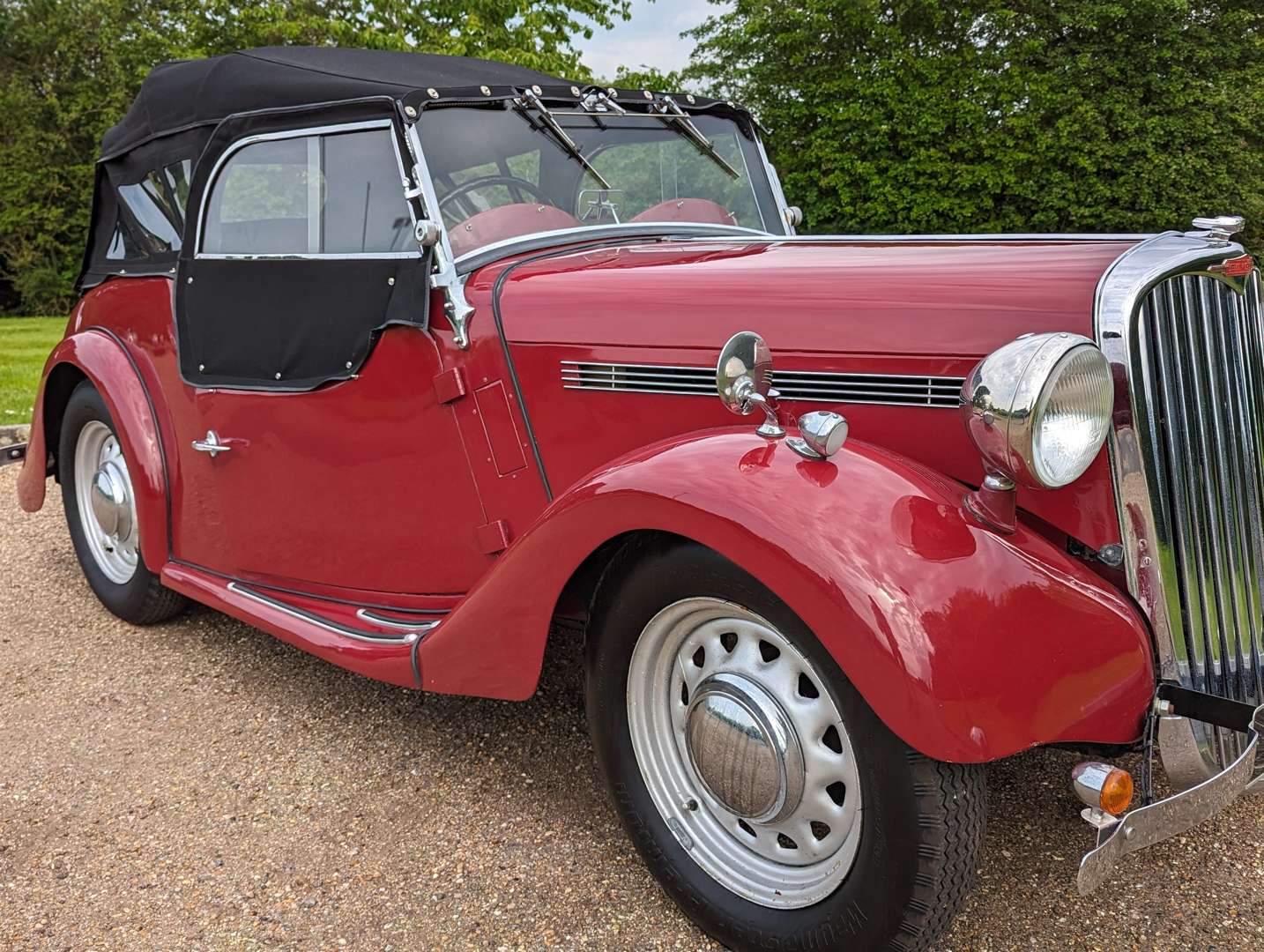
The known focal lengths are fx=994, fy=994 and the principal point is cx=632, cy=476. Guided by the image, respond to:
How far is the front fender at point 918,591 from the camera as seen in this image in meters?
1.71

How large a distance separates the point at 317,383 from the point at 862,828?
6.99 feet

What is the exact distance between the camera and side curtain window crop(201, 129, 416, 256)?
307 cm

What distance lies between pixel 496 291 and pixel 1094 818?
1935mm

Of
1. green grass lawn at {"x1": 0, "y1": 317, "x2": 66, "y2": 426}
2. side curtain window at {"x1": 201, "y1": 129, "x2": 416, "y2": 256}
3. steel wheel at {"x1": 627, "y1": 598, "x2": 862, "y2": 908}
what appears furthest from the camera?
green grass lawn at {"x1": 0, "y1": 317, "x2": 66, "y2": 426}

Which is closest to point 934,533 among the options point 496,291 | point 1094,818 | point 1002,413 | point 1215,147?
point 1002,413

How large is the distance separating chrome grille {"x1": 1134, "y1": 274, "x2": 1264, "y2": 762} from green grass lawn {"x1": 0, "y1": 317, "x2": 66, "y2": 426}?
27.8 ft

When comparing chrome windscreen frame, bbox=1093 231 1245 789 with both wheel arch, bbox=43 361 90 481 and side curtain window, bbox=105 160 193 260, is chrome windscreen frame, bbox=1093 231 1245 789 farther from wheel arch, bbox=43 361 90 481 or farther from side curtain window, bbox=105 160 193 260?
wheel arch, bbox=43 361 90 481

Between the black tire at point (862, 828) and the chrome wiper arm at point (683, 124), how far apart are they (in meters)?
2.00

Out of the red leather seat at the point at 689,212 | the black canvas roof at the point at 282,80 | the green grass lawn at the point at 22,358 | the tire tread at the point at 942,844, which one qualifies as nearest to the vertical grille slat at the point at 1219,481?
the tire tread at the point at 942,844

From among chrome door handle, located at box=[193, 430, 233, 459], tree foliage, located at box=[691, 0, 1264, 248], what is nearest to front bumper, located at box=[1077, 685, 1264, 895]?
chrome door handle, located at box=[193, 430, 233, 459]

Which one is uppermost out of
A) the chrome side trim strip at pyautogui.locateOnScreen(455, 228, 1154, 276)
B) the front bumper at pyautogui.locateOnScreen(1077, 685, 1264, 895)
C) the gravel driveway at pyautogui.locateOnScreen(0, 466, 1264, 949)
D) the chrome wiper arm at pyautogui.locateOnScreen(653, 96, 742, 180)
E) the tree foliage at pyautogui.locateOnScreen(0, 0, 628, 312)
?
the tree foliage at pyautogui.locateOnScreen(0, 0, 628, 312)

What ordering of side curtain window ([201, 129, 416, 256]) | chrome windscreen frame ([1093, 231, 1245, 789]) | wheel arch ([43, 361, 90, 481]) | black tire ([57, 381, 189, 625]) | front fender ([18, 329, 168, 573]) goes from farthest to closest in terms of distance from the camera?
wheel arch ([43, 361, 90, 481])
black tire ([57, 381, 189, 625])
front fender ([18, 329, 168, 573])
side curtain window ([201, 129, 416, 256])
chrome windscreen frame ([1093, 231, 1245, 789])

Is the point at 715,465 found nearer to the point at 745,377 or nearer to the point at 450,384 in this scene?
the point at 745,377

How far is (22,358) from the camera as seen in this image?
44.2 feet
